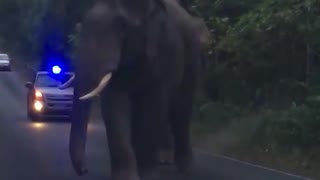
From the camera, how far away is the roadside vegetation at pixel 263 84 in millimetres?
22297

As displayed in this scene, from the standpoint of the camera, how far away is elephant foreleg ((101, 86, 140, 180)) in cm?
1375

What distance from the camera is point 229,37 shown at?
1000 inches

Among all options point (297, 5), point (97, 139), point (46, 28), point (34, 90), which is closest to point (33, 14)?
point (46, 28)

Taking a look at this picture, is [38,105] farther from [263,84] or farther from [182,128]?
[182,128]

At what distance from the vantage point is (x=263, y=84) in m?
28.2

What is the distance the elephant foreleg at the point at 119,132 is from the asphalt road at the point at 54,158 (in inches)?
159

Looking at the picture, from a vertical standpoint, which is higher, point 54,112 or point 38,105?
point 38,105

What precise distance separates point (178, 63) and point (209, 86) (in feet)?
51.7

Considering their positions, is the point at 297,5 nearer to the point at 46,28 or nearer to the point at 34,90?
the point at 34,90

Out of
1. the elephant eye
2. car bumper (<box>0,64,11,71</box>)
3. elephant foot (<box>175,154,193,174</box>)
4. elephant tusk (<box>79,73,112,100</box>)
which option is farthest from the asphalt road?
car bumper (<box>0,64,11,71</box>)

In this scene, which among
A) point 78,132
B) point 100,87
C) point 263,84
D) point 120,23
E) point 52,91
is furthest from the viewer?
point 52,91

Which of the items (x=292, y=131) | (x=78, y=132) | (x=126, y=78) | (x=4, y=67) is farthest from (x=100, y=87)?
(x=4, y=67)

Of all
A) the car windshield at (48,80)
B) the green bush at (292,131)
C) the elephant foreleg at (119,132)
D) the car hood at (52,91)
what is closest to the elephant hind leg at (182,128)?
the green bush at (292,131)

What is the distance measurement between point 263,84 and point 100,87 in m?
15.4
